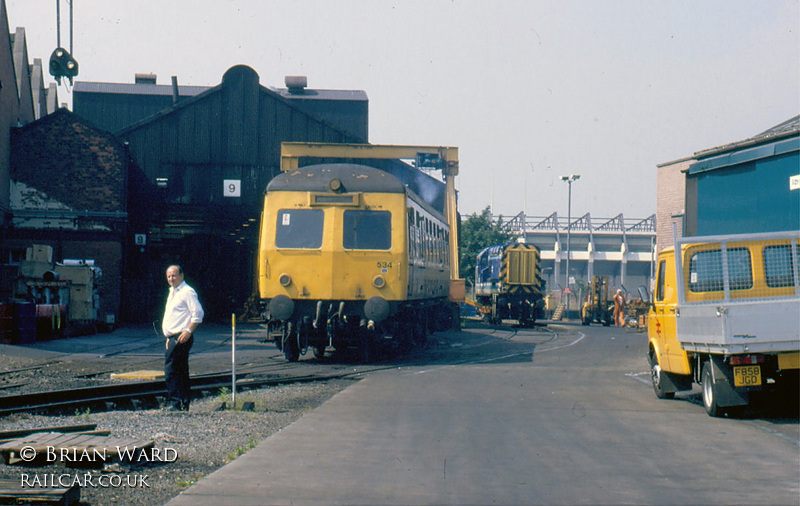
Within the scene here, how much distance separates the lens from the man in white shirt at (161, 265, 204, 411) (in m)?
9.87

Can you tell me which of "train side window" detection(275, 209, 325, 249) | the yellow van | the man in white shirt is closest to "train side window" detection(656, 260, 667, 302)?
the yellow van

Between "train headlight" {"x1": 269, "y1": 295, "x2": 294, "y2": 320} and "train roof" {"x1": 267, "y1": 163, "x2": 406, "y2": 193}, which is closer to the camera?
"train headlight" {"x1": 269, "y1": 295, "x2": 294, "y2": 320}

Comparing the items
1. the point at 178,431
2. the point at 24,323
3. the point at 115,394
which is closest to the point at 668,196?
the point at 24,323

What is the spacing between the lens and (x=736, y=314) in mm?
9133

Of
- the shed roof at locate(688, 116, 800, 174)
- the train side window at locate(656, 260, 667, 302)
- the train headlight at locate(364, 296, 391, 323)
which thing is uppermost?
the shed roof at locate(688, 116, 800, 174)

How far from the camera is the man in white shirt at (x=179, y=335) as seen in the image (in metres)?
9.87

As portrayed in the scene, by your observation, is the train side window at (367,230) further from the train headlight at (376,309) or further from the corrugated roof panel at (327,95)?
the corrugated roof panel at (327,95)

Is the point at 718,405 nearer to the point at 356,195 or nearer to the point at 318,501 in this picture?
the point at 318,501

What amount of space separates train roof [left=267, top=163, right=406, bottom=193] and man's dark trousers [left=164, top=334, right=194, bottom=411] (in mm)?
7616

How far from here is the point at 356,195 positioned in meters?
17.1

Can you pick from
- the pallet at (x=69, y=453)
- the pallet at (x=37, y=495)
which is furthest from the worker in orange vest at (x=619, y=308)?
the pallet at (x=37, y=495)

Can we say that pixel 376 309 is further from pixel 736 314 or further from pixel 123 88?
pixel 123 88

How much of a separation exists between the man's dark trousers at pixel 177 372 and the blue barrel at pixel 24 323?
10842 mm

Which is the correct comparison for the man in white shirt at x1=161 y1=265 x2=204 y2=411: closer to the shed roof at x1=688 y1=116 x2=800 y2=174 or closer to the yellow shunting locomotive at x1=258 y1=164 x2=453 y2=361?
the yellow shunting locomotive at x1=258 y1=164 x2=453 y2=361
